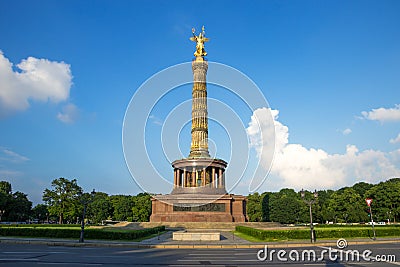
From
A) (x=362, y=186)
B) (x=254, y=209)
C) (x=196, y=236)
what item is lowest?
(x=196, y=236)

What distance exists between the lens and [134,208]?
68.3 m

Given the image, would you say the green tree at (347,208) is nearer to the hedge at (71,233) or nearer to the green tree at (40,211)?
the hedge at (71,233)

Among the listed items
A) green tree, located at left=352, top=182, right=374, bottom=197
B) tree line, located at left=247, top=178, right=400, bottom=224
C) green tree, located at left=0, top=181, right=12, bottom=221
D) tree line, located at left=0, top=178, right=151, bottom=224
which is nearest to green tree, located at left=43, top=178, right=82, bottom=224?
tree line, located at left=0, top=178, right=151, bottom=224

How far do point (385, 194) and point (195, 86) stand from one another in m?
46.2

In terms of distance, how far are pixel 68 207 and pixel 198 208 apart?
25.8m

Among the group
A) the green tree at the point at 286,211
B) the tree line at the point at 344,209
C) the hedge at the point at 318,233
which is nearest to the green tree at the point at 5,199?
the hedge at the point at 318,233

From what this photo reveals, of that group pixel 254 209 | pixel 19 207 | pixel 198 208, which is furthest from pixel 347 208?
pixel 19 207

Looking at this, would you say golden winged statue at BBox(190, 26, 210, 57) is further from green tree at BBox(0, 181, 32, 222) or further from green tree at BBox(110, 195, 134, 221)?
green tree at BBox(0, 181, 32, 222)

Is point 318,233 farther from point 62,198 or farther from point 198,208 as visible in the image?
point 62,198

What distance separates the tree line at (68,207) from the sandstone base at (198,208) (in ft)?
64.1

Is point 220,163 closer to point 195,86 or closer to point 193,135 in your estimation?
point 193,135

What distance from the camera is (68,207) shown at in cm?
5347

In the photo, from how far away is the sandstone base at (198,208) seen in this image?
4050 centimetres

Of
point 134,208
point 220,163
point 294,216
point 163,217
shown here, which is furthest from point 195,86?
point 294,216
